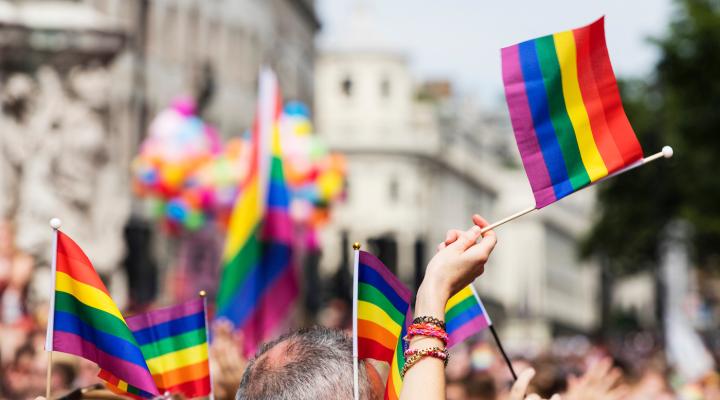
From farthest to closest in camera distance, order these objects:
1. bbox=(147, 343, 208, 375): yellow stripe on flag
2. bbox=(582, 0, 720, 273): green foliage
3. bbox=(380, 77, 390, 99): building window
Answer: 1. bbox=(380, 77, 390, 99): building window
2. bbox=(582, 0, 720, 273): green foliage
3. bbox=(147, 343, 208, 375): yellow stripe on flag

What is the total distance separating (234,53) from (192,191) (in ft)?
67.8

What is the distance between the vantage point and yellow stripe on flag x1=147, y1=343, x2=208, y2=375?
4.46 metres

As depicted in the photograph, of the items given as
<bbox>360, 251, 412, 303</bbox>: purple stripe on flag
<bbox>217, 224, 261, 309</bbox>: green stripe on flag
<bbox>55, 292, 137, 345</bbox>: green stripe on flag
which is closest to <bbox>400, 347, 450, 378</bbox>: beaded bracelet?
<bbox>360, 251, 412, 303</bbox>: purple stripe on flag

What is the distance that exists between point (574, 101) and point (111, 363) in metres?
1.40

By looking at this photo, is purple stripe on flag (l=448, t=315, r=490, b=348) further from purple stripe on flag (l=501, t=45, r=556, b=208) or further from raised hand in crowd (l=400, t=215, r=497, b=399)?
raised hand in crowd (l=400, t=215, r=497, b=399)

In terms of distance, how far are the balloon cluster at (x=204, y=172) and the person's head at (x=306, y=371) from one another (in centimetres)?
1559

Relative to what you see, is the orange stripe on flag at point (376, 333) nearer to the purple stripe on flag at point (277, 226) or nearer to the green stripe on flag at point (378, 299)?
the green stripe on flag at point (378, 299)

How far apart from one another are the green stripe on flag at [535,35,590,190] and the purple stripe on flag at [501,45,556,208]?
0.21 feet

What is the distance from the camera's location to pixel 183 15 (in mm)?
36531

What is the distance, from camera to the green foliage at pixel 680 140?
39344 mm

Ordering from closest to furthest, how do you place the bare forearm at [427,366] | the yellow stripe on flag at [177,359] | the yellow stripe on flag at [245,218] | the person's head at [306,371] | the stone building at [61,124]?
the bare forearm at [427,366]
the person's head at [306,371]
the yellow stripe on flag at [177,359]
the yellow stripe on flag at [245,218]
the stone building at [61,124]

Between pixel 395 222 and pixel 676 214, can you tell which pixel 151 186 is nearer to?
pixel 676 214

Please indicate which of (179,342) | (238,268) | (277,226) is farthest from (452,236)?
(277,226)

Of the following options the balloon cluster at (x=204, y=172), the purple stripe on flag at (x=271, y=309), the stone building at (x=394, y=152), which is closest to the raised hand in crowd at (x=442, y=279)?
the purple stripe on flag at (x=271, y=309)
